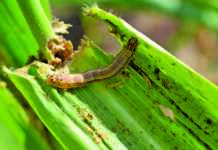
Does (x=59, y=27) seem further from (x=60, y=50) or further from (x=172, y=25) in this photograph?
(x=172, y=25)

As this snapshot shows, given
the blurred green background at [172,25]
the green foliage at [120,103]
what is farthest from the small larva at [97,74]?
the blurred green background at [172,25]

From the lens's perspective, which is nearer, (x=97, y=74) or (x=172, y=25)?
(x=97, y=74)

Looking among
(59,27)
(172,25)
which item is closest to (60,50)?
(59,27)

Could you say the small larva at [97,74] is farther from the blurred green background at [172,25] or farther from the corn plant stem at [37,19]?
the blurred green background at [172,25]

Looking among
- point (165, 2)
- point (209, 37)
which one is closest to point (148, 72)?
point (165, 2)

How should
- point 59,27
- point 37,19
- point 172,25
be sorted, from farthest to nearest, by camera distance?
point 172,25 → point 59,27 → point 37,19

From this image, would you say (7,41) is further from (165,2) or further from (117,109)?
(165,2)

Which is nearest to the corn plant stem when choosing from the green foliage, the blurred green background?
the green foliage
